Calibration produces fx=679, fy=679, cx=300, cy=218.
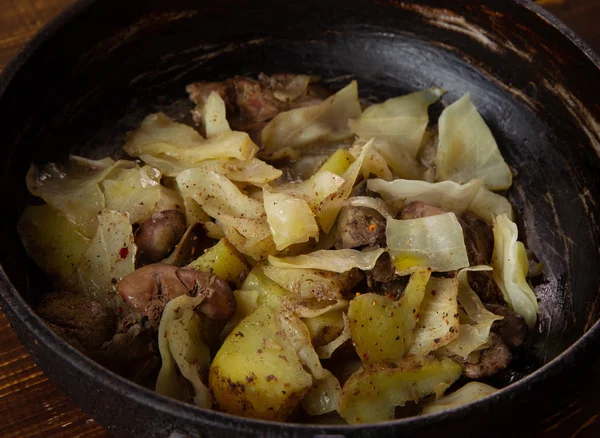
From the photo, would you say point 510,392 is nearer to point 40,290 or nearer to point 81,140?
point 40,290

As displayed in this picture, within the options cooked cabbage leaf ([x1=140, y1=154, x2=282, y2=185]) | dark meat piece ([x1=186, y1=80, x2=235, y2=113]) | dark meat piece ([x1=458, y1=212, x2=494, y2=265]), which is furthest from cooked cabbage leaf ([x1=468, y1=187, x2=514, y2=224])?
dark meat piece ([x1=186, y1=80, x2=235, y2=113])

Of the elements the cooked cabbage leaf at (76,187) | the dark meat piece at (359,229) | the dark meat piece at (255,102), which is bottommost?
the cooked cabbage leaf at (76,187)

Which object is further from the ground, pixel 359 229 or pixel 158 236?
pixel 359 229

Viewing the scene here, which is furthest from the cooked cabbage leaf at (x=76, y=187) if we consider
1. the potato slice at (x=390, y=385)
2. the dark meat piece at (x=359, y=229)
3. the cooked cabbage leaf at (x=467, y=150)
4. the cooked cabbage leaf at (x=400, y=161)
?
the cooked cabbage leaf at (x=467, y=150)

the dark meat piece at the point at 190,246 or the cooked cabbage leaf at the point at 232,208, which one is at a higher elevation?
the cooked cabbage leaf at the point at 232,208

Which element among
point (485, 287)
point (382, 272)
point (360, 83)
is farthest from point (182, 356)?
point (360, 83)

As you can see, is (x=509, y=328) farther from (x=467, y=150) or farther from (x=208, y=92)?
(x=208, y=92)

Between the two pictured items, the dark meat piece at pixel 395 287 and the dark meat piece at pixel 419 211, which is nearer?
the dark meat piece at pixel 395 287

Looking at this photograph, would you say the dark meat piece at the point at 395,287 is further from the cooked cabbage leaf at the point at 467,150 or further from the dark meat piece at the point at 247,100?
the dark meat piece at the point at 247,100
